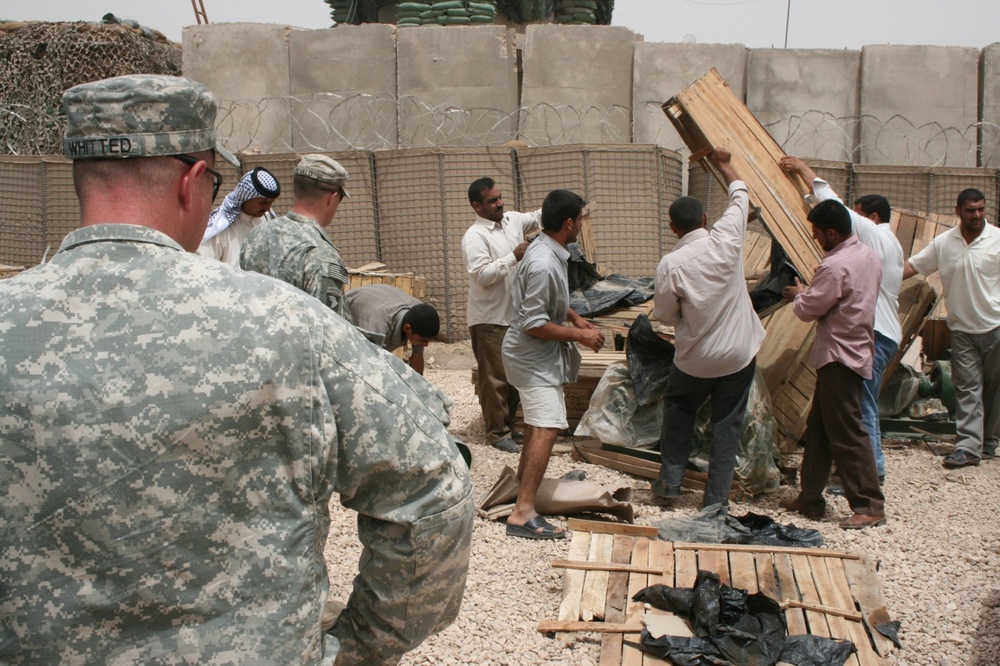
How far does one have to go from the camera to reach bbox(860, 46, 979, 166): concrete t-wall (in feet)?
36.4

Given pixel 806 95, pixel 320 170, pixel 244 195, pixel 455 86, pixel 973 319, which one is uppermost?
pixel 455 86

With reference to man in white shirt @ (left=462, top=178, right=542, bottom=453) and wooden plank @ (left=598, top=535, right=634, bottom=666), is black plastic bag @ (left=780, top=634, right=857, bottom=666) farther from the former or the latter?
man in white shirt @ (left=462, top=178, right=542, bottom=453)

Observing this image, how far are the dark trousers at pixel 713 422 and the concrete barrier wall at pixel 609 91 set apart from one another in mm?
6310

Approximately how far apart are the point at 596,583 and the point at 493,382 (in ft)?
9.17

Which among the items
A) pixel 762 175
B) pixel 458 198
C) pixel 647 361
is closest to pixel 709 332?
pixel 647 361

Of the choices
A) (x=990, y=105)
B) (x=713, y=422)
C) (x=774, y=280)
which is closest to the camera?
(x=713, y=422)

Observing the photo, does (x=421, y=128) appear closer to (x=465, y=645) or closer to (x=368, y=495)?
(x=465, y=645)

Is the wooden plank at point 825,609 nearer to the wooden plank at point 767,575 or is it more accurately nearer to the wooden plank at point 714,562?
the wooden plank at point 767,575

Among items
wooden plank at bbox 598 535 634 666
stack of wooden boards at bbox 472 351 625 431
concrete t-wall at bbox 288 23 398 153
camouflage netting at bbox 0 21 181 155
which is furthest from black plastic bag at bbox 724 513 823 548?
camouflage netting at bbox 0 21 181 155

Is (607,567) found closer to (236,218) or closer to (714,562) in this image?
(714,562)

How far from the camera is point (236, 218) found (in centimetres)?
498

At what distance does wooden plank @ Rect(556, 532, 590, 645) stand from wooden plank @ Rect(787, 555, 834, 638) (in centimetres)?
98

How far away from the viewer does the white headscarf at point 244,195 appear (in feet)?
15.5

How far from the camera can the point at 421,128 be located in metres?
11.4
